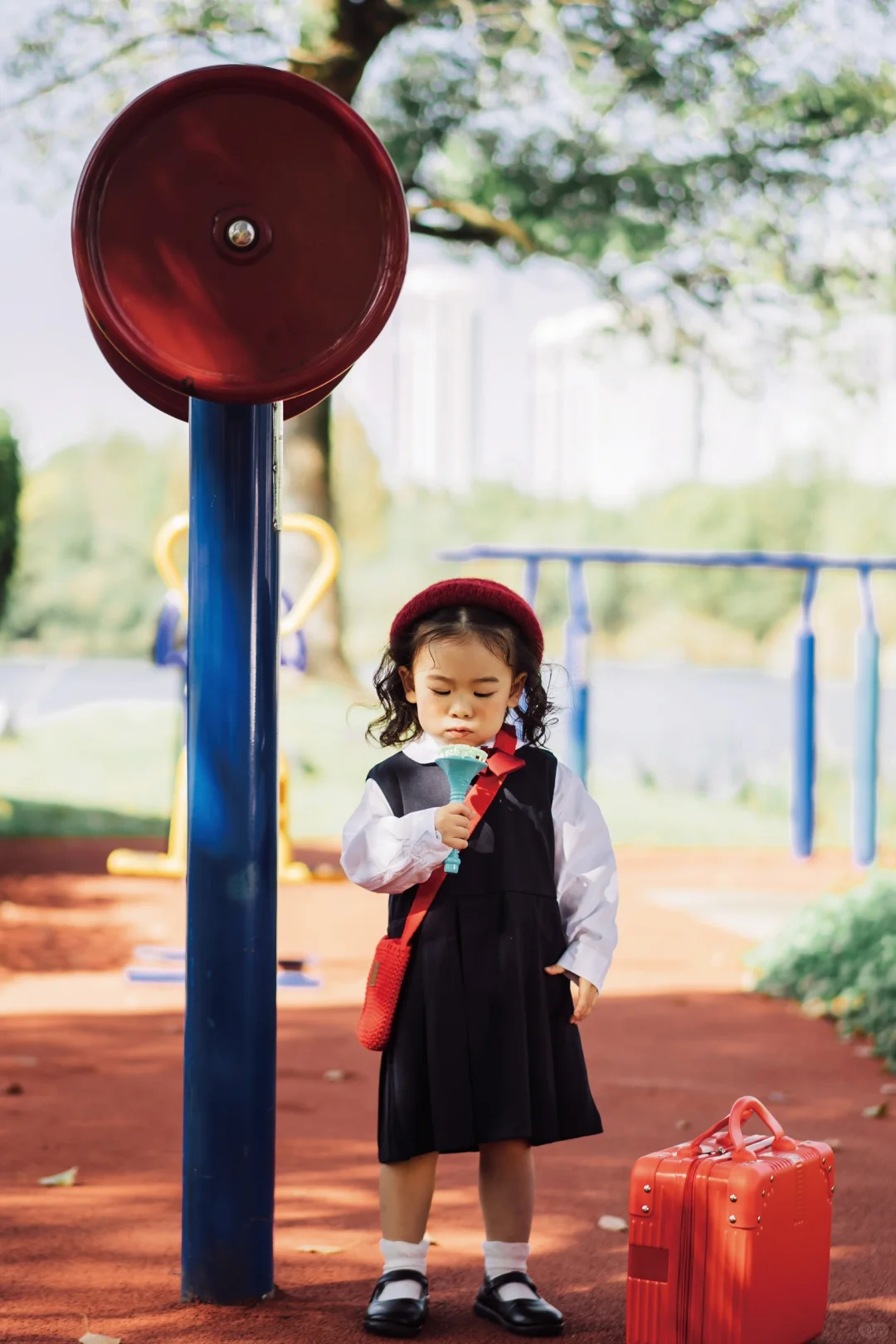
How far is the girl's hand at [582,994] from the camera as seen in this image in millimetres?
2881

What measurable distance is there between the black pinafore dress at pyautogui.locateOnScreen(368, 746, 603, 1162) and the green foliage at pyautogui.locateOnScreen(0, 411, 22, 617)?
21.7ft

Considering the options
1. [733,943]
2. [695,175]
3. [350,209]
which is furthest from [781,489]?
[350,209]

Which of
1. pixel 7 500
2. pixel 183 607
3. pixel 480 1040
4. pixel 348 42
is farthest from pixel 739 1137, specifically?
pixel 348 42

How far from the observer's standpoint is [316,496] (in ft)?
51.9

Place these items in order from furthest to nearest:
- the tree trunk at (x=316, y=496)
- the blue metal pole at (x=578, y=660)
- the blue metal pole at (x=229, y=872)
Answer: the tree trunk at (x=316, y=496) < the blue metal pole at (x=578, y=660) < the blue metal pole at (x=229, y=872)

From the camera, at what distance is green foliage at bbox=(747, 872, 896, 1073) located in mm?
5695

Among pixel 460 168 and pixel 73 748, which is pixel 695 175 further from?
pixel 73 748

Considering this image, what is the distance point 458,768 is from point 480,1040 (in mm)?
481

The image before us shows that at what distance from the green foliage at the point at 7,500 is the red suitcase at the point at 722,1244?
23.4ft

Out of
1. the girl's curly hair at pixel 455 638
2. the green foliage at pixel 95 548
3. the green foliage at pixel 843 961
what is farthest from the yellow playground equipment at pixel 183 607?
the green foliage at pixel 95 548

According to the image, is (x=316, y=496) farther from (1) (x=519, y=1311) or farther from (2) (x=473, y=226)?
(1) (x=519, y=1311)

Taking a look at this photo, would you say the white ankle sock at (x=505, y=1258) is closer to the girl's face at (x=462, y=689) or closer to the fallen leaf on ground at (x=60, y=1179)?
the girl's face at (x=462, y=689)

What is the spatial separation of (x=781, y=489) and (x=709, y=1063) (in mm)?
53363

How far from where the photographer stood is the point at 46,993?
6.08 meters
